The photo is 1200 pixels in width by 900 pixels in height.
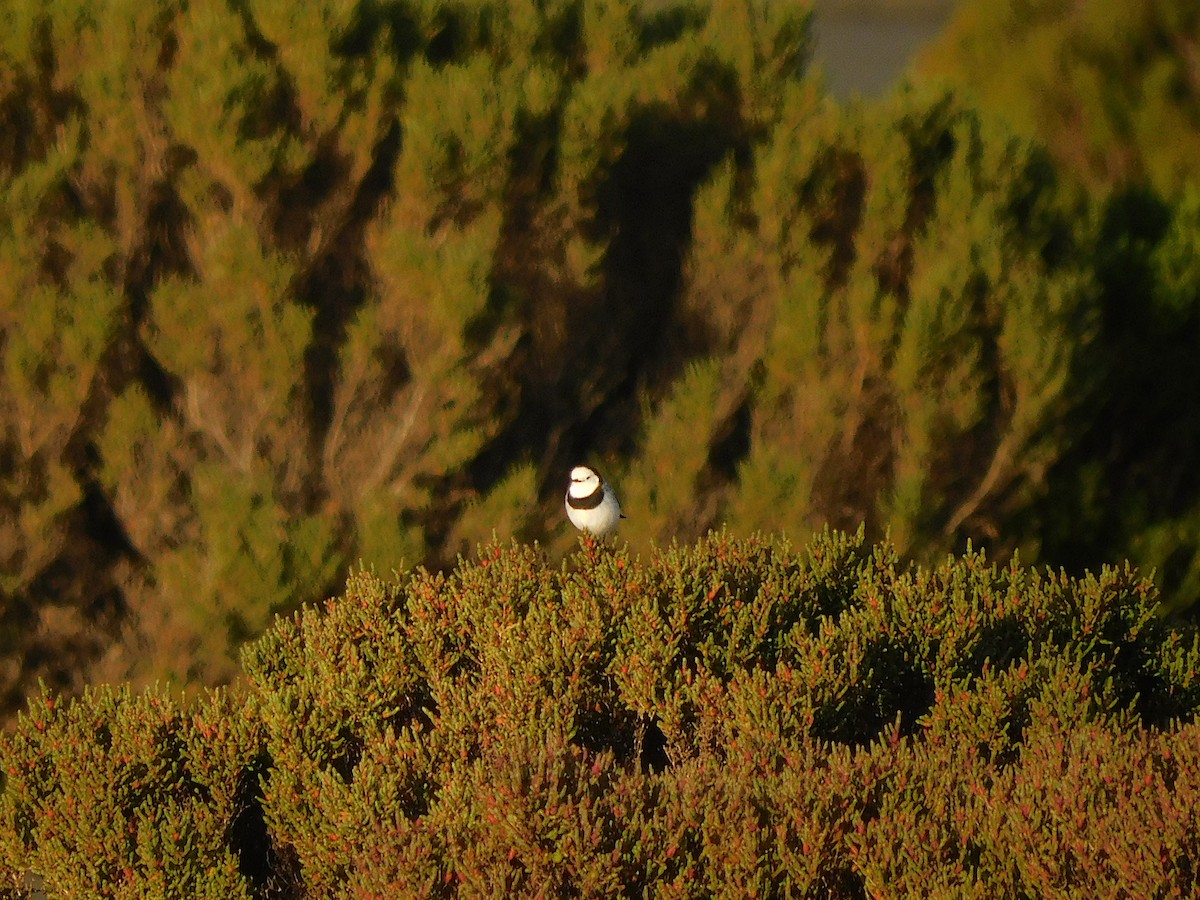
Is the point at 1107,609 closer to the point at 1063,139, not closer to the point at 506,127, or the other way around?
the point at 506,127

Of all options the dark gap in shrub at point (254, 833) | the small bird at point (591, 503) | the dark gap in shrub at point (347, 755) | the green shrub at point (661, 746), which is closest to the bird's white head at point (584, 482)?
the small bird at point (591, 503)

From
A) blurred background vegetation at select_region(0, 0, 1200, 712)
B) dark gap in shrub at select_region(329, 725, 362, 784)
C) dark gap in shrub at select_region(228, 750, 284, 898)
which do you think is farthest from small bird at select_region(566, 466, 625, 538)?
dark gap in shrub at select_region(228, 750, 284, 898)

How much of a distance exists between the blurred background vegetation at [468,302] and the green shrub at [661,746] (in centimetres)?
181

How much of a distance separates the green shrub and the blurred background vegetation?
1805mm

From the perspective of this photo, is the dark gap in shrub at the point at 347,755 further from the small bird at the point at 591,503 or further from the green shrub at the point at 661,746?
the small bird at the point at 591,503

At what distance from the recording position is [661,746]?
484cm

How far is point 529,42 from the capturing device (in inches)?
302

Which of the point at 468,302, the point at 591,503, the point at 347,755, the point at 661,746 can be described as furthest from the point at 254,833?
the point at 468,302

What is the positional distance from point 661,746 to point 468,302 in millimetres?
2517

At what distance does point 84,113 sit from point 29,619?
2.21 meters

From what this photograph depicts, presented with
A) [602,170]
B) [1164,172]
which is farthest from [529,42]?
[1164,172]

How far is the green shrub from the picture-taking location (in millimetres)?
3785

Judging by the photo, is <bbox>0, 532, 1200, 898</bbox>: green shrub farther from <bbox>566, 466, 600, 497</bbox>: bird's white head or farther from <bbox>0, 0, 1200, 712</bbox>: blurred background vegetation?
<bbox>0, 0, 1200, 712</bbox>: blurred background vegetation

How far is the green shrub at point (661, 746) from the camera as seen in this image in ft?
12.4
